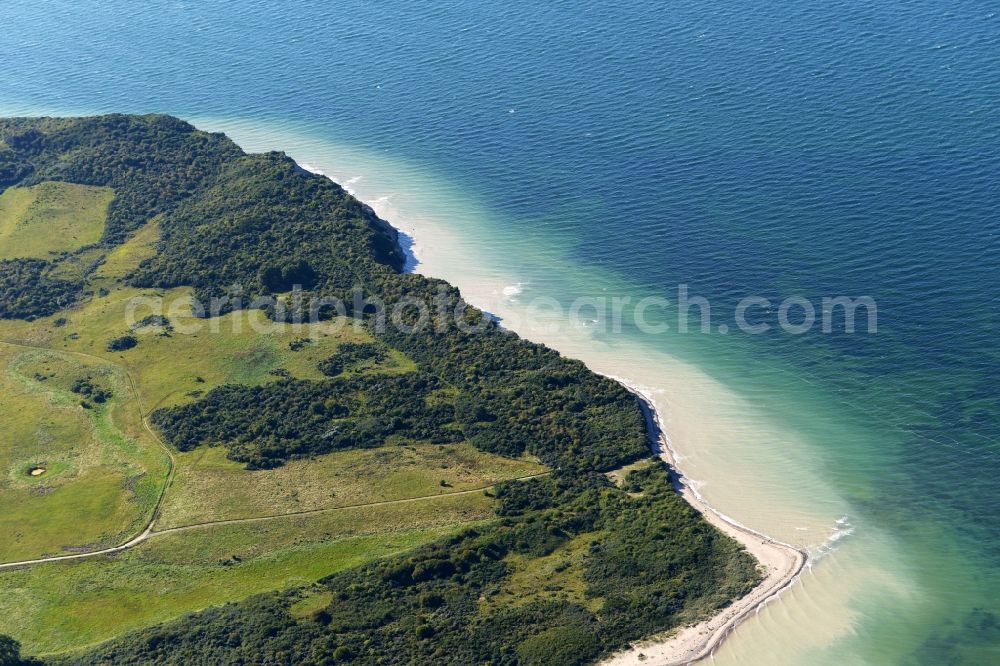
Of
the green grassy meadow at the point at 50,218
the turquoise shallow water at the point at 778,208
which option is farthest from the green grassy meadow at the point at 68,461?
the turquoise shallow water at the point at 778,208

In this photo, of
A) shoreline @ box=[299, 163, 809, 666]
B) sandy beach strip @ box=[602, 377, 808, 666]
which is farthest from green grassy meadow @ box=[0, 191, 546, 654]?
sandy beach strip @ box=[602, 377, 808, 666]

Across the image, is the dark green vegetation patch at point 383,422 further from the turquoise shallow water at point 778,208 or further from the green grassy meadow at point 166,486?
the turquoise shallow water at point 778,208

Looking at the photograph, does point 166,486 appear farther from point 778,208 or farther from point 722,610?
point 778,208

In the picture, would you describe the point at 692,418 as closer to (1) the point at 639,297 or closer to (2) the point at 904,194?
(1) the point at 639,297

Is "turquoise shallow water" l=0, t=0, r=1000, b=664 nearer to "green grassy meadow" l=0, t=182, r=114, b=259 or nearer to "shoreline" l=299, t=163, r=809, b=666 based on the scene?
"shoreline" l=299, t=163, r=809, b=666

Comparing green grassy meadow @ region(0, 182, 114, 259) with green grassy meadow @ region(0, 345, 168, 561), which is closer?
green grassy meadow @ region(0, 345, 168, 561)

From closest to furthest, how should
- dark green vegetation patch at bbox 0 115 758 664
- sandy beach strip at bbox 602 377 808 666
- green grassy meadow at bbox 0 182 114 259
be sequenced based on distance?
sandy beach strip at bbox 602 377 808 666 < dark green vegetation patch at bbox 0 115 758 664 < green grassy meadow at bbox 0 182 114 259

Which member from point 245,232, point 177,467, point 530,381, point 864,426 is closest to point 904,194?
point 864,426

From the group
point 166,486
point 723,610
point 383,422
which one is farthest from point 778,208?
point 166,486
